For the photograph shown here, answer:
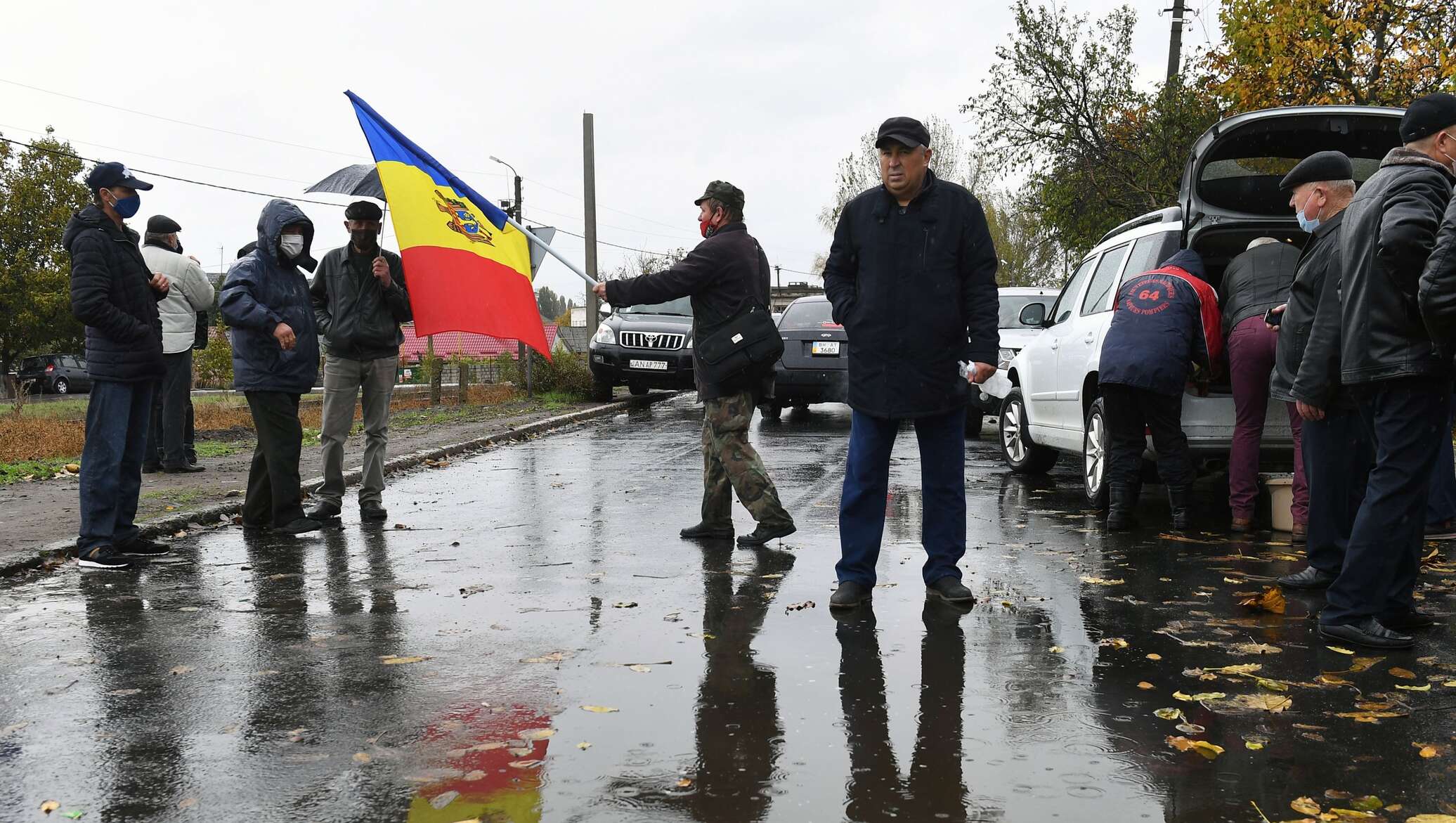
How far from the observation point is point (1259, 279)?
737cm

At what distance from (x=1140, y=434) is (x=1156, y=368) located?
2.11 feet

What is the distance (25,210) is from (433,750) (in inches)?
1707

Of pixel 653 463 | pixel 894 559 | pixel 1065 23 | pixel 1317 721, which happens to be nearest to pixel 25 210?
pixel 1065 23

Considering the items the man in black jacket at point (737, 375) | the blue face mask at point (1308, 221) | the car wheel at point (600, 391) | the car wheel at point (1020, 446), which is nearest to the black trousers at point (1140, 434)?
the blue face mask at point (1308, 221)

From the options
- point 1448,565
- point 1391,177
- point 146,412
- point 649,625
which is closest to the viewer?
point 1391,177

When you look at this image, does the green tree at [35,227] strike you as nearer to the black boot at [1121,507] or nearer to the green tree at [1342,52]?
the green tree at [1342,52]

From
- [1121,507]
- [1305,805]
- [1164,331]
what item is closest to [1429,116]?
[1164,331]

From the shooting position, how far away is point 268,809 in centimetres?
324

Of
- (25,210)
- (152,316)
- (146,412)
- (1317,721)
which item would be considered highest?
(25,210)

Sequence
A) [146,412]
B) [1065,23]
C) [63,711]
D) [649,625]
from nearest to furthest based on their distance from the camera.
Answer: [63,711]
[649,625]
[146,412]
[1065,23]

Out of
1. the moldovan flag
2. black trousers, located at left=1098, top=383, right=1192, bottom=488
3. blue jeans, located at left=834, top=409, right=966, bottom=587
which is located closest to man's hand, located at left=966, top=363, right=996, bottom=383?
blue jeans, located at left=834, top=409, right=966, bottom=587

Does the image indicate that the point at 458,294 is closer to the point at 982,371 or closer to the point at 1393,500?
the point at 982,371

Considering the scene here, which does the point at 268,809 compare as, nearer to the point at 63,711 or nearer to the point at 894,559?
the point at 63,711

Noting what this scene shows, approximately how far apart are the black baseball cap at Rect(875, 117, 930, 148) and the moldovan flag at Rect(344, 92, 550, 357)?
3246mm
